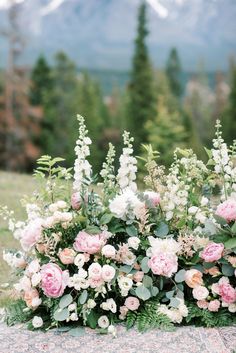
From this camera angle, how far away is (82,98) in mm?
41438

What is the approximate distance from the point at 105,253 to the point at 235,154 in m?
1.32

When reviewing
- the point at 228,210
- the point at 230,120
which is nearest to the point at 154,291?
the point at 228,210

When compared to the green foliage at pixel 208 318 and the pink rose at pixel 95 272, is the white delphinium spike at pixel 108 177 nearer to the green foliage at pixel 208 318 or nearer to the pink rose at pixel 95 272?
the pink rose at pixel 95 272

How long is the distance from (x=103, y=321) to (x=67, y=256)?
1.59 ft

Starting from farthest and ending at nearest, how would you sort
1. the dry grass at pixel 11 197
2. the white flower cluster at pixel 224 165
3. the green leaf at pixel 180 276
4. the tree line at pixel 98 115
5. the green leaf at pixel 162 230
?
the tree line at pixel 98 115 → the dry grass at pixel 11 197 → the white flower cluster at pixel 224 165 → the green leaf at pixel 162 230 → the green leaf at pixel 180 276

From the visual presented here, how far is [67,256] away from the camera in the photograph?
428 cm

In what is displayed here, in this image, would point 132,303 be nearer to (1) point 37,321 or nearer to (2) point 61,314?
(2) point 61,314

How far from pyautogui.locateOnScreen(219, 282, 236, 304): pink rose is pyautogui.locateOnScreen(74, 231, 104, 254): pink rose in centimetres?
86

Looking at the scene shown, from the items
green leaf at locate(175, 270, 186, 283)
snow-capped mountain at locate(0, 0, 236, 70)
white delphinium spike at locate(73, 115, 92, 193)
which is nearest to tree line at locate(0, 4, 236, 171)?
white delphinium spike at locate(73, 115, 92, 193)

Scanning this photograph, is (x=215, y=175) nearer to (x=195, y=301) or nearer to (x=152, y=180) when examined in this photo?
(x=152, y=180)

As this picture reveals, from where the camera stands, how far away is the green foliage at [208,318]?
423 centimetres

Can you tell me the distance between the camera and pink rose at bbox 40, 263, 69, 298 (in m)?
4.17

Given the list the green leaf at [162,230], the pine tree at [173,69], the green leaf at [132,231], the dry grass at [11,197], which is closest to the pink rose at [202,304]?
the green leaf at [162,230]

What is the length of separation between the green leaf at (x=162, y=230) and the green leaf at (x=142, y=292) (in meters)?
0.38
